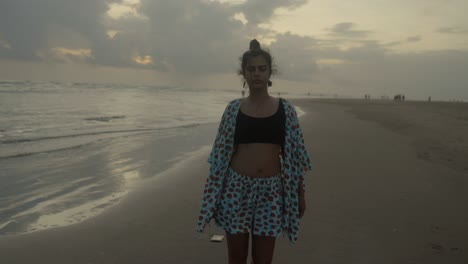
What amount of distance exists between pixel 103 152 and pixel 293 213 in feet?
26.7

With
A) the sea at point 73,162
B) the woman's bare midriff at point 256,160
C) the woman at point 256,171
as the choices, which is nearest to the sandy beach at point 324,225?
the sea at point 73,162

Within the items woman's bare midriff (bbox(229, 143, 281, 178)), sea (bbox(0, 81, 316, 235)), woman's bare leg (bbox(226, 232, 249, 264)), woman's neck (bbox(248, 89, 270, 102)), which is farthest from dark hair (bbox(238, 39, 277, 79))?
sea (bbox(0, 81, 316, 235))

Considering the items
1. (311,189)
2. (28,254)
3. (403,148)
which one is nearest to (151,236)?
(28,254)

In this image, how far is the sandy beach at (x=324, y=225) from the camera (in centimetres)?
385

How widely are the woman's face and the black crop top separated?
0.77 ft

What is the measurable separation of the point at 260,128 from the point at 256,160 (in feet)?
0.77

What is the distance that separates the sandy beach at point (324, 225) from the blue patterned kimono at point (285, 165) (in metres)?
1.27

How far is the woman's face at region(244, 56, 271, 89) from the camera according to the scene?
2.74m

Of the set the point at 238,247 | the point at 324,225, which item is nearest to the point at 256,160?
the point at 238,247

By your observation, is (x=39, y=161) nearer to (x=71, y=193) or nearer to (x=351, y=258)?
(x=71, y=193)

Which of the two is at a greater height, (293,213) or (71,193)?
(293,213)

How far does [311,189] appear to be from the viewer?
6293mm

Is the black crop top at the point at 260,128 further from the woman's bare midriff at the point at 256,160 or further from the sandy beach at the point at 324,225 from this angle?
the sandy beach at the point at 324,225

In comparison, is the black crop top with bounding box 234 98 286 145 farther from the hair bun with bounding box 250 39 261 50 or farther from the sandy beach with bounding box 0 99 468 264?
the sandy beach with bounding box 0 99 468 264
